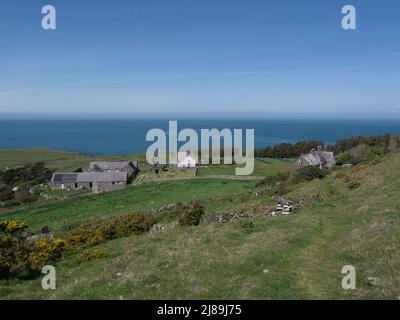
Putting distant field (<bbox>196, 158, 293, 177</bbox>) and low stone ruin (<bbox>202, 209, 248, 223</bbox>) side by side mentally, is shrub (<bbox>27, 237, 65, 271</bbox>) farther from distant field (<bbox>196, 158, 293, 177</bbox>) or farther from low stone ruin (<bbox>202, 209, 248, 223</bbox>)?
distant field (<bbox>196, 158, 293, 177</bbox>)

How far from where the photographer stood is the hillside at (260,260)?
41.0 ft

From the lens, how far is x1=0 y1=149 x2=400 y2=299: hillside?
41.0 ft

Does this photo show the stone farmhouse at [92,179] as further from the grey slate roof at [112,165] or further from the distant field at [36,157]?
the distant field at [36,157]

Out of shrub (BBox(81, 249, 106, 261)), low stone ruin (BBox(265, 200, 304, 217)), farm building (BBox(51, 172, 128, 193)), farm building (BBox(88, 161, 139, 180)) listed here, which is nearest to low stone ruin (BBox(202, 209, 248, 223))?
low stone ruin (BBox(265, 200, 304, 217))

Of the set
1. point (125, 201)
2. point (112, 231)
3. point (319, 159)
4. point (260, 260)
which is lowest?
point (125, 201)

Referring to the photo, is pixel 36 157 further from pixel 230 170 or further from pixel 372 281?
pixel 372 281

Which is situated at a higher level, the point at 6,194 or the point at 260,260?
the point at 260,260

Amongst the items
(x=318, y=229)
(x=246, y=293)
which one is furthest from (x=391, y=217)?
(x=246, y=293)

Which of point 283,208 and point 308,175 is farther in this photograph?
point 308,175

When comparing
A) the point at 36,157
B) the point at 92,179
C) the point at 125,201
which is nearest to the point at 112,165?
the point at 92,179

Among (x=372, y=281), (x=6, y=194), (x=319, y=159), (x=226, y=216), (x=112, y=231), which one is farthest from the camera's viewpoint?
(x=6, y=194)

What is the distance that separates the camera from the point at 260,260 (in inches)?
624

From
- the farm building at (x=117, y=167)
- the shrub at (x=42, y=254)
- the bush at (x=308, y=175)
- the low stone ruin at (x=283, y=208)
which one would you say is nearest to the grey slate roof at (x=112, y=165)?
the farm building at (x=117, y=167)

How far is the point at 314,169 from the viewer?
50.7m
